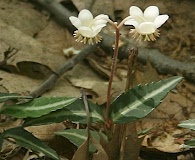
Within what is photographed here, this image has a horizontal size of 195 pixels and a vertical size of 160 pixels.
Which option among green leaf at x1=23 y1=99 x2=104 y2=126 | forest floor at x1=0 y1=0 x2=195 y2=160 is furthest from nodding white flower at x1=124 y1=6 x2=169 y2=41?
forest floor at x1=0 y1=0 x2=195 y2=160

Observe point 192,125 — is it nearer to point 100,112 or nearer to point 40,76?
point 100,112

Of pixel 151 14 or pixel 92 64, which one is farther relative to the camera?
pixel 92 64

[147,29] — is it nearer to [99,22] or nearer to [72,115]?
[99,22]

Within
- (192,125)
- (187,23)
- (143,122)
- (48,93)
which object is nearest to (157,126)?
(143,122)

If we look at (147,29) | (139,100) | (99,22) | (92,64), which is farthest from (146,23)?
(92,64)

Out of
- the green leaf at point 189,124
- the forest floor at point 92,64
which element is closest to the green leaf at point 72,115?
the forest floor at point 92,64

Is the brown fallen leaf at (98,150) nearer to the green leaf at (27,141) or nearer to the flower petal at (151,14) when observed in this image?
the green leaf at (27,141)
